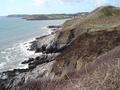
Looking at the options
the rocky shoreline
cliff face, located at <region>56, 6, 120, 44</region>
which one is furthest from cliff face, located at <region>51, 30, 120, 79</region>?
cliff face, located at <region>56, 6, 120, 44</region>

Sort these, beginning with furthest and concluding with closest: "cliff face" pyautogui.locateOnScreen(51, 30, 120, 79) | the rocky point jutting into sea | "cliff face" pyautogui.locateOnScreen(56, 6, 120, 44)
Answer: "cliff face" pyautogui.locateOnScreen(56, 6, 120, 44), "cliff face" pyautogui.locateOnScreen(51, 30, 120, 79), the rocky point jutting into sea

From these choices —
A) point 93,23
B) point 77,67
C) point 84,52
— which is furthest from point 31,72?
point 93,23

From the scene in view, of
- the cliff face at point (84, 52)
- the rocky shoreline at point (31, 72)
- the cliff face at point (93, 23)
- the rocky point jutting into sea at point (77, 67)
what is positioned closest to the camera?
the rocky point jutting into sea at point (77, 67)

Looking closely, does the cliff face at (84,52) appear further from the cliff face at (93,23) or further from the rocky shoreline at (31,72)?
the cliff face at (93,23)

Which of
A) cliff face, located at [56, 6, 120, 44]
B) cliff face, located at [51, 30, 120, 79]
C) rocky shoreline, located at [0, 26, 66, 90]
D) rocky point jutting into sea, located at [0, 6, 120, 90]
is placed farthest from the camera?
cliff face, located at [56, 6, 120, 44]

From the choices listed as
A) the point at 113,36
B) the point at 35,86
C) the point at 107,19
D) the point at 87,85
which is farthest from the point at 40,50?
the point at 87,85

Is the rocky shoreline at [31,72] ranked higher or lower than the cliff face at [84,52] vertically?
lower

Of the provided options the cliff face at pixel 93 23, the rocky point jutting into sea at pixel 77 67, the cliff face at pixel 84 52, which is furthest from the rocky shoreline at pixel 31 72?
the cliff face at pixel 93 23

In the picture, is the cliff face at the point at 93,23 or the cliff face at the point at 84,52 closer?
the cliff face at the point at 84,52

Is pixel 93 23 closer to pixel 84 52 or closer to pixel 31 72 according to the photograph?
pixel 31 72

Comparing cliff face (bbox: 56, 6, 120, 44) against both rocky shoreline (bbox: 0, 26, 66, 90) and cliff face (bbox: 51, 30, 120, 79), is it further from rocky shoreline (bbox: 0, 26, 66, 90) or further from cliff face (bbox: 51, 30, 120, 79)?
cliff face (bbox: 51, 30, 120, 79)

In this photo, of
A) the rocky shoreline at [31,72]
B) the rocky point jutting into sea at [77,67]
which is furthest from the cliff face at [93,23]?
the rocky shoreline at [31,72]

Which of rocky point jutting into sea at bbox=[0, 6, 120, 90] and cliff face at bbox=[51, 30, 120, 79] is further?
cliff face at bbox=[51, 30, 120, 79]

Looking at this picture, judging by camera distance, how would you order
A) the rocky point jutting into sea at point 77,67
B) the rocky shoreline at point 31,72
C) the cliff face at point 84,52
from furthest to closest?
the rocky shoreline at point 31,72
the cliff face at point 84,52
the rocky point jutting into sea at point 77,67
